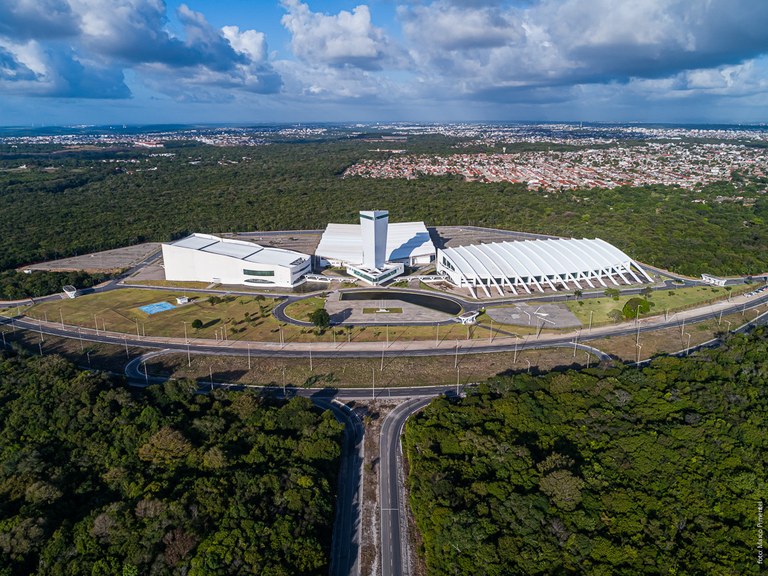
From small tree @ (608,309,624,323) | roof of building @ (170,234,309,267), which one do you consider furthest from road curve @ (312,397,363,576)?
small tree @ (608,309,624,323)

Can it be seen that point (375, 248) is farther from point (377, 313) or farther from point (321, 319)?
point (321, 319)

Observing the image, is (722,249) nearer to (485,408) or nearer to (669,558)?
(485,408)

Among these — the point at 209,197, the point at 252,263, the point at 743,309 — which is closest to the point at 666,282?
the point at 743,309

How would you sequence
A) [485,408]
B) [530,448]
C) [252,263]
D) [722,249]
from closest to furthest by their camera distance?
[530,448], [485,408], [252,263], [722,249]

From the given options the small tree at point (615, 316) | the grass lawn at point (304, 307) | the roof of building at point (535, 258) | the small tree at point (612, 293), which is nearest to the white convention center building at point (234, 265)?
the grass lawn at point (304, 307)

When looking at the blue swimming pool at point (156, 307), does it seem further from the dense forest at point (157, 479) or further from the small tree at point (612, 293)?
the small tree at point (612, 293)

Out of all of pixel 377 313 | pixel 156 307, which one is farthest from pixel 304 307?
pixel 156 307
